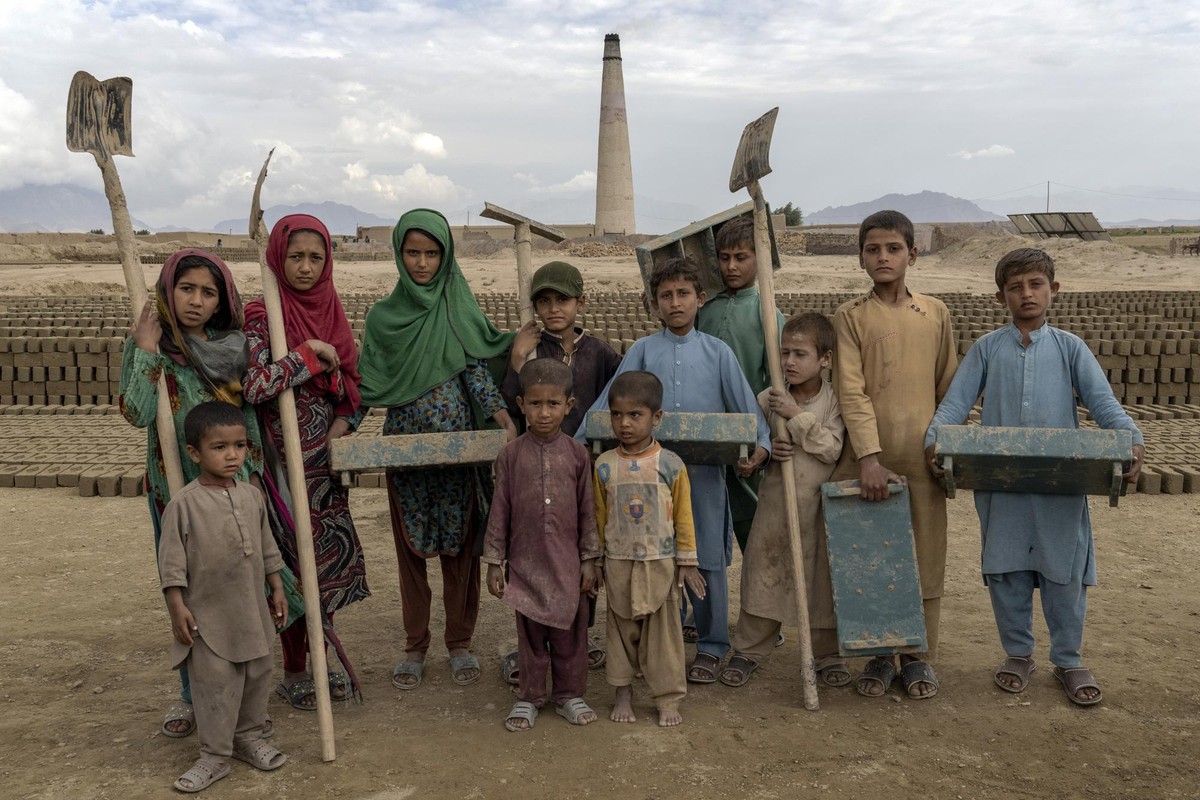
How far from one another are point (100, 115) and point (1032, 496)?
10.9ft

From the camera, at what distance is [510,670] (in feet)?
11.3

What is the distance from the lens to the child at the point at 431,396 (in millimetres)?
3250

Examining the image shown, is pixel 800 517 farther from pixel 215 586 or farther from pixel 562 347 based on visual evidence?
pixel 215 586

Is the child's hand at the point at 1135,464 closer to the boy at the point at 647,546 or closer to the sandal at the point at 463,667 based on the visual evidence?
the boy at the point at 647,546

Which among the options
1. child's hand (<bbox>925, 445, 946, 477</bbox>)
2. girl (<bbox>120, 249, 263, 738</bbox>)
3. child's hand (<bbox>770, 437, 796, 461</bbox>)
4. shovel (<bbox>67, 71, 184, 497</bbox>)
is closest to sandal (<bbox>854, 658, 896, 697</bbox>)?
child's hand (<bbox>925, 445, 946, 477</bbox>)

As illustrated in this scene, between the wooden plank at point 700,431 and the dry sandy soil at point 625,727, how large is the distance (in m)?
0.88

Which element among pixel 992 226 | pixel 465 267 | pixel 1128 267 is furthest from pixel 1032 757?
pixel 992 226

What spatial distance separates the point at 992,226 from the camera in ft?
116

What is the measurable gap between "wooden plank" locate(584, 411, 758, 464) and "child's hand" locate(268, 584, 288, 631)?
3.55 ft

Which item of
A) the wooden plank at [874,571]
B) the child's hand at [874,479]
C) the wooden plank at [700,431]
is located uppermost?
the wooden plank at [700,431]

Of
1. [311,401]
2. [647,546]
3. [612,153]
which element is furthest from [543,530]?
[612,153]

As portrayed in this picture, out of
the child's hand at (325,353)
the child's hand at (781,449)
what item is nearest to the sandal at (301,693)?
the child's hand at (325,353)

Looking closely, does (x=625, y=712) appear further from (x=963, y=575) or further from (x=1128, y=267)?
(x=1128, y=267)

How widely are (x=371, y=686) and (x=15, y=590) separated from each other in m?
2.28
